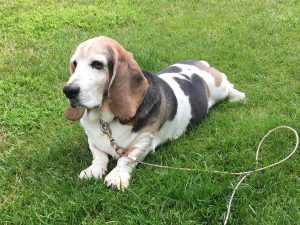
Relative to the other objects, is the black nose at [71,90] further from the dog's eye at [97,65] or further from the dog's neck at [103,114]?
the dog's neck at [103,114]

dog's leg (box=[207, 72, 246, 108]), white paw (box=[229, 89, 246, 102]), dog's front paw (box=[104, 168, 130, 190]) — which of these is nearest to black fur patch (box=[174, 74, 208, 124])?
dog's leg (box=[207, 72, 246, 108])

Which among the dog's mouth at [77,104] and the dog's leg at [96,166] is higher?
the dog's mouth at [77,104]

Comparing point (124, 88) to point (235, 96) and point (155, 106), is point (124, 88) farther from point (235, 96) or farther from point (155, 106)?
point (235, 96)

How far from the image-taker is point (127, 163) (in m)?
4.14

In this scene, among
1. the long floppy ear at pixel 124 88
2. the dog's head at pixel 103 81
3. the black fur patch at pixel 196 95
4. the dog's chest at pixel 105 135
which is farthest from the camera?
the black fur patch at pixel 196 95

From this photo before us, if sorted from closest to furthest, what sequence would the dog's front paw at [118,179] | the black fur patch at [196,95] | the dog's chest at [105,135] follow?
the dog's front paw at [118,179] → the dog's chest at [105,135] → the black fur patch at [196,95]

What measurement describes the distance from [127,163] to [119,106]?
0.51m

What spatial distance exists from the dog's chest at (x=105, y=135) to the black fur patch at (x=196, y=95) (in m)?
0.98

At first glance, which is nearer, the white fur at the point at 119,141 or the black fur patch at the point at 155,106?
the white fur at the point at 119,141

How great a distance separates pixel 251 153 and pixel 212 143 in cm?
40

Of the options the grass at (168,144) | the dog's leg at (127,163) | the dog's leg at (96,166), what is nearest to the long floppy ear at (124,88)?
the dog's leg at (127,163)

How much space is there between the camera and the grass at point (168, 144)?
12.0ft

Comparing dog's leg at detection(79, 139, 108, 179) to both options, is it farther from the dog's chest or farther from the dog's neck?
the dog's neck

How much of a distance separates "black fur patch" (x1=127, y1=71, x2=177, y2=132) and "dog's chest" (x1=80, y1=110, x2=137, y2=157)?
3.2 inches
